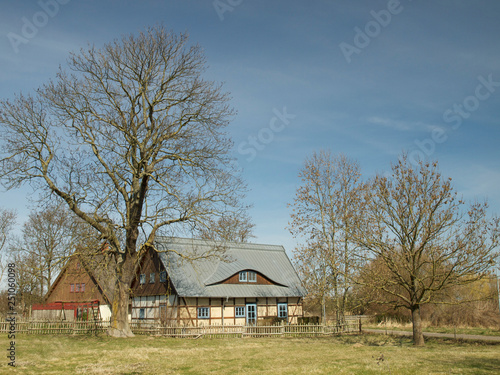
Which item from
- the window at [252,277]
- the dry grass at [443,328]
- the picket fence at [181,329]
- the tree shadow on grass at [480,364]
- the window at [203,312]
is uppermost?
the window at [252,277]

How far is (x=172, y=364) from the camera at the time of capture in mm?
14133

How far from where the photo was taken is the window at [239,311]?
3288cm

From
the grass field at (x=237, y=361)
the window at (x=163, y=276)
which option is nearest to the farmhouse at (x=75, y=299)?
the window at (x=163, y=276)

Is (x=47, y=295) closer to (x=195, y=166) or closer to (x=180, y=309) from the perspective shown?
(x=180, y=309)

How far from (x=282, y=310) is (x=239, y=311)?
408 cm

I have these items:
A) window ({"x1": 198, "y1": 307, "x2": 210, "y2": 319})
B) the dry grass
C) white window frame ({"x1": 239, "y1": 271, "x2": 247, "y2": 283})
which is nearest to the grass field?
the dry grass

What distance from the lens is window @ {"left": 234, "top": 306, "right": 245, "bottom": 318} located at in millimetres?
32875

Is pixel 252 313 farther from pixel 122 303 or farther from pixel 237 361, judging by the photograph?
pixel 237 361

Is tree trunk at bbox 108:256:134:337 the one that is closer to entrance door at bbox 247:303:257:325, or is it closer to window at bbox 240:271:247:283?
entrance door at bbox 247:303:257:325

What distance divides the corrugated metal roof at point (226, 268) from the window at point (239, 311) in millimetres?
1205

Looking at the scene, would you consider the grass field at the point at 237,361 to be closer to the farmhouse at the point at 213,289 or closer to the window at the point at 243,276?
the farmhouse at the point at 213,289

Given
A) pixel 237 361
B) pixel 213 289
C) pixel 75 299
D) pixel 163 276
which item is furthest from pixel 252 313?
pixel 75 299

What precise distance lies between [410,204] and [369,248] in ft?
9.56

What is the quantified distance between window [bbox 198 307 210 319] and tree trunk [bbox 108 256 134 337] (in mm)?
8005
